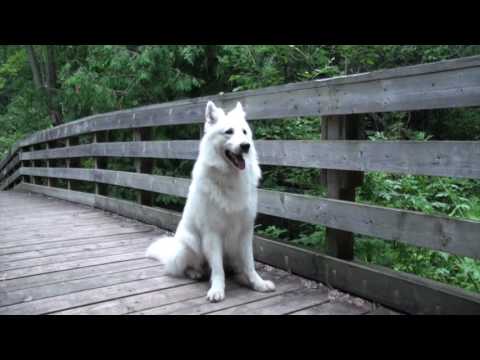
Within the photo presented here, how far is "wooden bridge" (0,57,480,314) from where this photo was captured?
83.4 inches

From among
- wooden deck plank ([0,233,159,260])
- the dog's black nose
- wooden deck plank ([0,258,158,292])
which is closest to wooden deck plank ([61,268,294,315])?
wooden deck plank ([0,258,158,292])

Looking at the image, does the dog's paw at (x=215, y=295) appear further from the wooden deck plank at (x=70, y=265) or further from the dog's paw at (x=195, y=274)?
the wooden deck plank at (x=70, y=265)

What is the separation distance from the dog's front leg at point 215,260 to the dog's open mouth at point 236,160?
20.9 inches

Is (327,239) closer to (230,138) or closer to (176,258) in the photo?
(230,138)

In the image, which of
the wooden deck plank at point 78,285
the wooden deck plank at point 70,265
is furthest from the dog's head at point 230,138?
the wooden deck plank at point 70,265

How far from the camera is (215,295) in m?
2.73

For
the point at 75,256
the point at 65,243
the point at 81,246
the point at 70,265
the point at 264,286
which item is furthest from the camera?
the point at 65,243

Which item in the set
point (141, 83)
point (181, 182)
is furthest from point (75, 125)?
point (181, 182)

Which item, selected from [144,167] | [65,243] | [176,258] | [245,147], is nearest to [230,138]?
[245,147]

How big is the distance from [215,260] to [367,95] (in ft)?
4.93

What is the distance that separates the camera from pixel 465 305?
2080 millimetres

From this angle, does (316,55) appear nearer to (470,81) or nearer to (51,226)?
(470,81)

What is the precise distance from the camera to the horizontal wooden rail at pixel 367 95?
2008mm

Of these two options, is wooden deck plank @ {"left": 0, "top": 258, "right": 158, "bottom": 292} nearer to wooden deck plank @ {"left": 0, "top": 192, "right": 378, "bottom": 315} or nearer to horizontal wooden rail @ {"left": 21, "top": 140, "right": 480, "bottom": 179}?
wooden deck plank @ {"left": 0, "top": 192, "right": 378, "bottom": 315}
